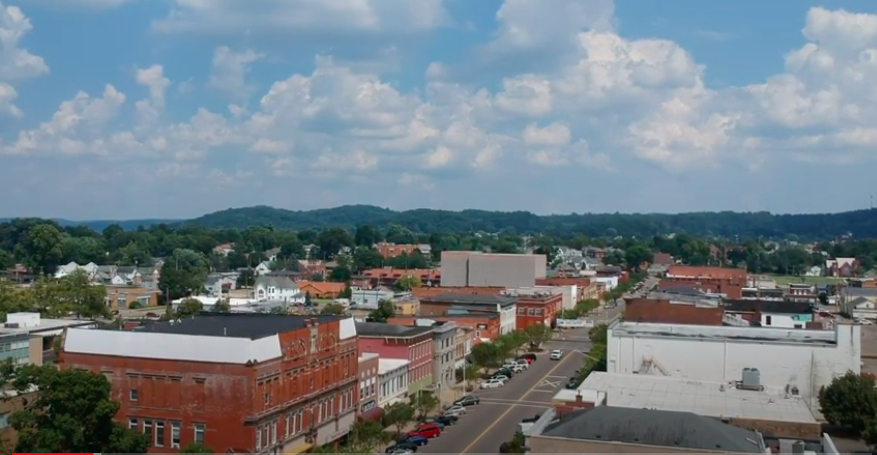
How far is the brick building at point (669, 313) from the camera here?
5831cm

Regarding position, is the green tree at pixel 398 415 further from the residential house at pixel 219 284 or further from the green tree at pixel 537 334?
the residential house at pixel 219 284

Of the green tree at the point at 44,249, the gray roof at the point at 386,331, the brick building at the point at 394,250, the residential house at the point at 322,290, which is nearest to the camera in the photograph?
the gray roof at the point at 386,331

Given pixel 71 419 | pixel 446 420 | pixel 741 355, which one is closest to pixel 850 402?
pixel 741 355

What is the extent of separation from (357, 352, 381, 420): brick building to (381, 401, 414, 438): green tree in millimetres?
783

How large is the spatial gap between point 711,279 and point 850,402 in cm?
7936

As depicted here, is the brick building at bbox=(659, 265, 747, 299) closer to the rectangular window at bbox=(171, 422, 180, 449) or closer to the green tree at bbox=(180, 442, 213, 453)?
the rectangular window at bbox=(171, 422, 180, 449)

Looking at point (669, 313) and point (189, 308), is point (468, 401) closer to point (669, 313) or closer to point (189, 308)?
point (669, 313)

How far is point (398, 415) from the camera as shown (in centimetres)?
3762

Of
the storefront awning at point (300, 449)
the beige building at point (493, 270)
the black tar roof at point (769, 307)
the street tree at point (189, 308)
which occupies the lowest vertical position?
the storefront awning at point (300, 449)

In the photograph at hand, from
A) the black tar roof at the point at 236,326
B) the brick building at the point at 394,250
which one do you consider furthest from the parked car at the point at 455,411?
the brick building at the point at 394,250

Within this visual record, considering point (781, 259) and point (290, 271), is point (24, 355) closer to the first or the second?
point (290, 271)

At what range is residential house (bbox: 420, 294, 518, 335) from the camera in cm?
6938

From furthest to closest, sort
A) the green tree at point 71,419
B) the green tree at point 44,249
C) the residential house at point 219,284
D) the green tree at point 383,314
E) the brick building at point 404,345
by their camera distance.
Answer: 1. the green tree at point 44,249
2. the residential house at point 219,284
3. the green tree at point 383,314
4. the brick building at point 404,345
5. the green tree at point 71,419

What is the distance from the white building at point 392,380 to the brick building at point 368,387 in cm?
72
